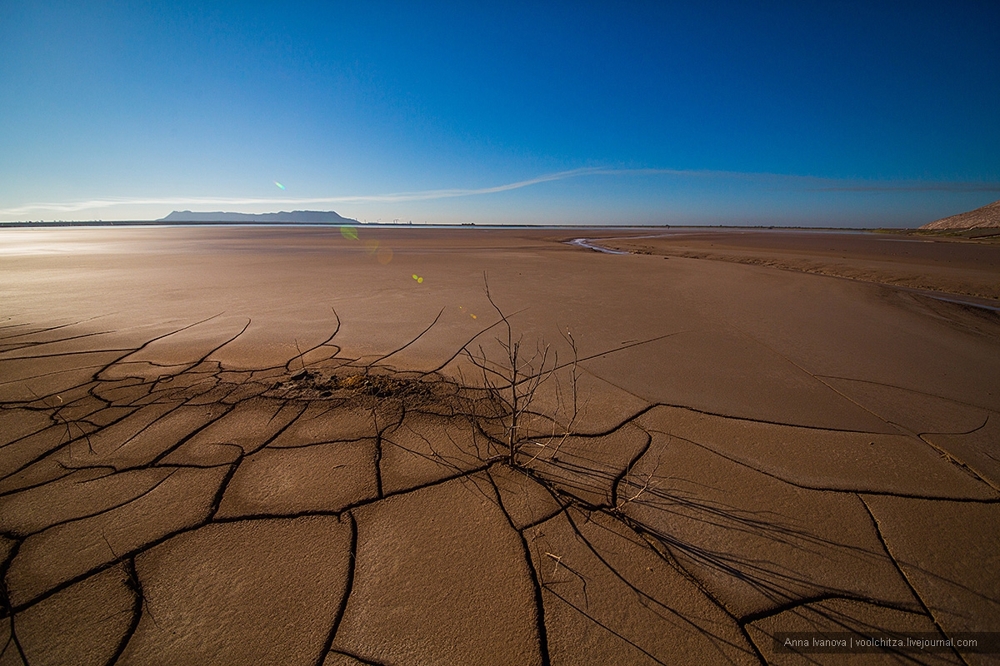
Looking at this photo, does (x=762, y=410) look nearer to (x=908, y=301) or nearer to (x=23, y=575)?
(x=23, y=575)

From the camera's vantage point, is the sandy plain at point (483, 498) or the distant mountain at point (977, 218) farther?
the distant mountain at point (977, 218)

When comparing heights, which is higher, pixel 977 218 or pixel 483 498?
pixel 977 218

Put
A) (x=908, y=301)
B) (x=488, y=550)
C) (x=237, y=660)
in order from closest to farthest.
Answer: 1. (x=237, y=660)
2. (x=488, y=550)
3. (x=908, y=301)

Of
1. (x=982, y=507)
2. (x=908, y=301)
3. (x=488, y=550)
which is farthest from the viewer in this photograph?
(x=908, y=301)

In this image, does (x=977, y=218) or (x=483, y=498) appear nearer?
(x=483, y=498)

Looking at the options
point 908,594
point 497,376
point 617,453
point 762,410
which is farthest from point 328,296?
point 908,594
